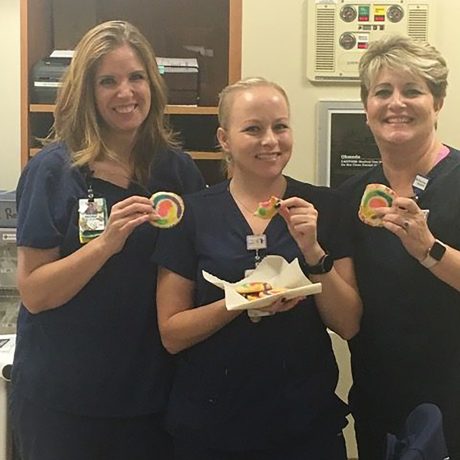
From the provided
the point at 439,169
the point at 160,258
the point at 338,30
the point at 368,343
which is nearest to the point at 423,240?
the point at 439,169

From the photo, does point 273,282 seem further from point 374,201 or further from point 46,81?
point 46,81

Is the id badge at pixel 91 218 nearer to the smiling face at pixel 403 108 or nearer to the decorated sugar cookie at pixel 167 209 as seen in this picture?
the decorated sugar cookie at pixel 167 209

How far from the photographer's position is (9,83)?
295 centimetres

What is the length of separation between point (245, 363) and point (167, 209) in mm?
400

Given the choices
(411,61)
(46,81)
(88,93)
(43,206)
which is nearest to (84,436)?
(43,206)

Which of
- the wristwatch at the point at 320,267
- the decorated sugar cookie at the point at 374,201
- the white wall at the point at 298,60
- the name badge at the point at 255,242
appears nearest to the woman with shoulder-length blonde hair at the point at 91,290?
the name badge at the point at 255,242

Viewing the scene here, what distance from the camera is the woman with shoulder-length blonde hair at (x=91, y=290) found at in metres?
1.66

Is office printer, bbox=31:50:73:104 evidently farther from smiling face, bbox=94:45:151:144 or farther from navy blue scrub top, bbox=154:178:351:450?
navy blue scrub top, bbox=154:178:351:450

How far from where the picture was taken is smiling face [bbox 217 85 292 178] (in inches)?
61.9

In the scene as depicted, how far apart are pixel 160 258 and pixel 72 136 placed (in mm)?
391


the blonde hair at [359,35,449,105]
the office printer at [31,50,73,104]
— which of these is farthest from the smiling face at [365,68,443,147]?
the office printer at [31,50,73,104]

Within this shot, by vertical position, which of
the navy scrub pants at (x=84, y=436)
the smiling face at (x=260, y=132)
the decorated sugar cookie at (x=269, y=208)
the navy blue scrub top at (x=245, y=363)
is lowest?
the navy scrub pants at (x=84, y=436)

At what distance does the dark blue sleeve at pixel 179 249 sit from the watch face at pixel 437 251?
54cm

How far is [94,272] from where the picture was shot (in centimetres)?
160
